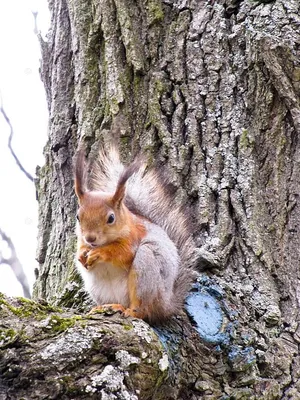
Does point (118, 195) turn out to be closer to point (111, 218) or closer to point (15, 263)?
point (111, 218)

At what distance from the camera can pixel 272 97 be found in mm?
2203

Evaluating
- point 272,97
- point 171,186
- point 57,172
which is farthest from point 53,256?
point 272,97

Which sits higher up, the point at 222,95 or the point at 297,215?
the point at 222,95

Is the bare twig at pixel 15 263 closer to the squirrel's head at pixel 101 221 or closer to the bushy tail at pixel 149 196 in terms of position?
the bushy tail at pixel 149 196

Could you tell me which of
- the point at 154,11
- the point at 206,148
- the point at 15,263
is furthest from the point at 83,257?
the point at 15,263

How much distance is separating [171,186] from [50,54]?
0.82 meters

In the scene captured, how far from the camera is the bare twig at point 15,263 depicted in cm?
423

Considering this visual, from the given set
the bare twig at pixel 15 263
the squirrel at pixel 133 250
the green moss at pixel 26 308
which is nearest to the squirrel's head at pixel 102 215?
the squirrel at pixel 133 250

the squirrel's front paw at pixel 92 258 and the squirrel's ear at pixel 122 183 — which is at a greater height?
the squirrel's ear at pixel 122 183

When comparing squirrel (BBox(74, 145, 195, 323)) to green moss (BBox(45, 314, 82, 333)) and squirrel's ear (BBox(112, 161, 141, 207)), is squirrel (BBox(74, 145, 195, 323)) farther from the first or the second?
green moss (BBox(45, 314, 82, 333))

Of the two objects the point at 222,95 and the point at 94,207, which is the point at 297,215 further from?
the point at 94,207

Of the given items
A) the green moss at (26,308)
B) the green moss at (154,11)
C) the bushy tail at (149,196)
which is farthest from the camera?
the green moss at (154,11)

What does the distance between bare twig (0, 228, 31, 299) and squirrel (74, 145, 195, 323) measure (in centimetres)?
226

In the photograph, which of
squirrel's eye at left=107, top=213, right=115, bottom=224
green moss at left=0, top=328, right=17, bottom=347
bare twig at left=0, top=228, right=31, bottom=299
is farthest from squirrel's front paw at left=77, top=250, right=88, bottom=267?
bare twig at left=0, top=228, right=31, bottom=299
